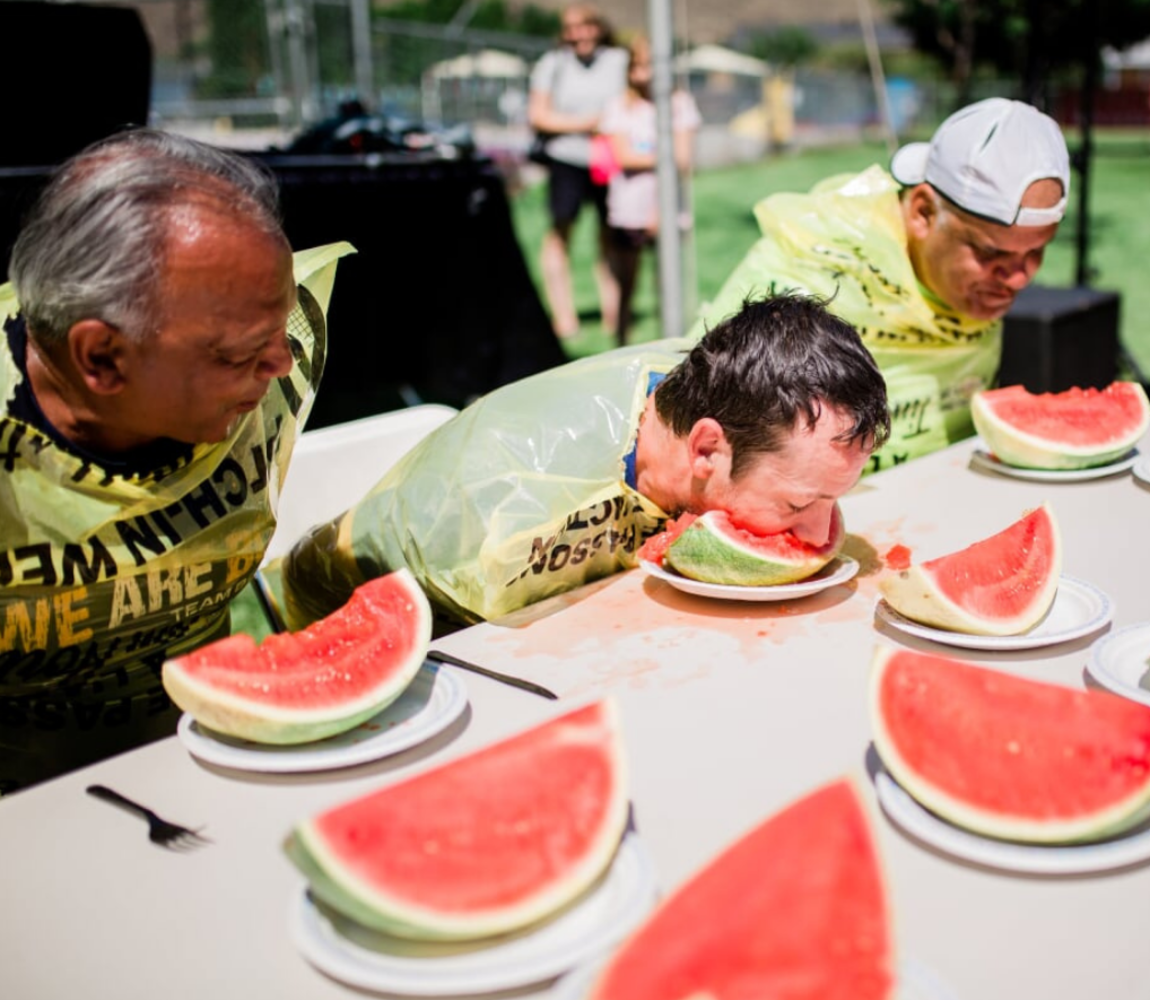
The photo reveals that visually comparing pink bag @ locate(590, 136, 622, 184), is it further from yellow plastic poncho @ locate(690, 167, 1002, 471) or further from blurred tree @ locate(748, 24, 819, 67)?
blurred tree @ locate(748, 24, 819, 67)

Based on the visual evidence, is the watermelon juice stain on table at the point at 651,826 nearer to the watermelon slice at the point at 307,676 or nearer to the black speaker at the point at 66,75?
the watermelon slice at the point at 307,676

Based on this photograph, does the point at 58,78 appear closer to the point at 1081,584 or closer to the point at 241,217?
the point at 241,217

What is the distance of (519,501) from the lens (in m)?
2.04

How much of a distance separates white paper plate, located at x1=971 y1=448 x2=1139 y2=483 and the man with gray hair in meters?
1.53

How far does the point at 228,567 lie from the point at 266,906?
3.24 feet

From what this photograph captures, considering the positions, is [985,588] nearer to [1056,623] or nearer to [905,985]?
[1056,623]

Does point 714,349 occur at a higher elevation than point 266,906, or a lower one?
higher

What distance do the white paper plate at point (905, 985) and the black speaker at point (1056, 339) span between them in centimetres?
422

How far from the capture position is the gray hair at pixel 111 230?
5.05 ft

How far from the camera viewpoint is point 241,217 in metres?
1.59

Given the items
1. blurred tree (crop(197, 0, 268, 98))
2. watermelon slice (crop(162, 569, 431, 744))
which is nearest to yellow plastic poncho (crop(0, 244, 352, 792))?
watermelon slice (crop(162, 569, 431, 744))

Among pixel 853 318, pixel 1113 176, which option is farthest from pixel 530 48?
pixel 853 318

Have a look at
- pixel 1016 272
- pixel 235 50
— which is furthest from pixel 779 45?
pixel 1016 272

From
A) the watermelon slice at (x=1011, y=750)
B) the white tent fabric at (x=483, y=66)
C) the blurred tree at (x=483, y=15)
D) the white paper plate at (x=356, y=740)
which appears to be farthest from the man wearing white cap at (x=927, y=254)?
the blurred tree at (x=483, y=15)
